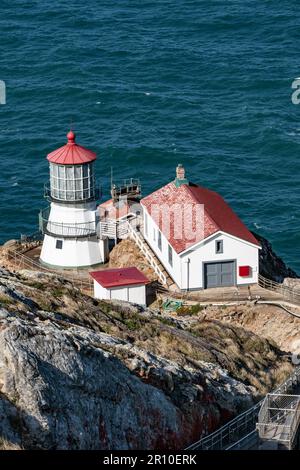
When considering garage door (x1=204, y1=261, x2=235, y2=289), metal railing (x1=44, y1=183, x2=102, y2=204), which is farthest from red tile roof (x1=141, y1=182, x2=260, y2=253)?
metal railing (x1=44, y1=183, x2=102, y2=204)

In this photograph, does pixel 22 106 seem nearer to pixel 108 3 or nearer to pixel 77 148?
pixel 108 3

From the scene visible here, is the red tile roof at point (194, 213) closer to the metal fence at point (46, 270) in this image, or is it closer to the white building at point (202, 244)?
the white building at point (202, 244)

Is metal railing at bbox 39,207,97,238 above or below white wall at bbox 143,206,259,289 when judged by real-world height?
above

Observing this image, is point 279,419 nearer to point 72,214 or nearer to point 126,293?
point 126,293

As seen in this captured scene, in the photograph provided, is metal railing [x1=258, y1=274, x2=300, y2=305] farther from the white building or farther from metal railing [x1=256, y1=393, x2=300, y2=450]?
metal railing [x1=256, y1=393, x2=300, y2=450]

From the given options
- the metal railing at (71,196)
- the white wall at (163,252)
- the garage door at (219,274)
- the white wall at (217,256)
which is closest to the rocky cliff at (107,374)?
the white wall at (217,256)

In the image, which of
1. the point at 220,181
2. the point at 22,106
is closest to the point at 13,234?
the point at 220,181
